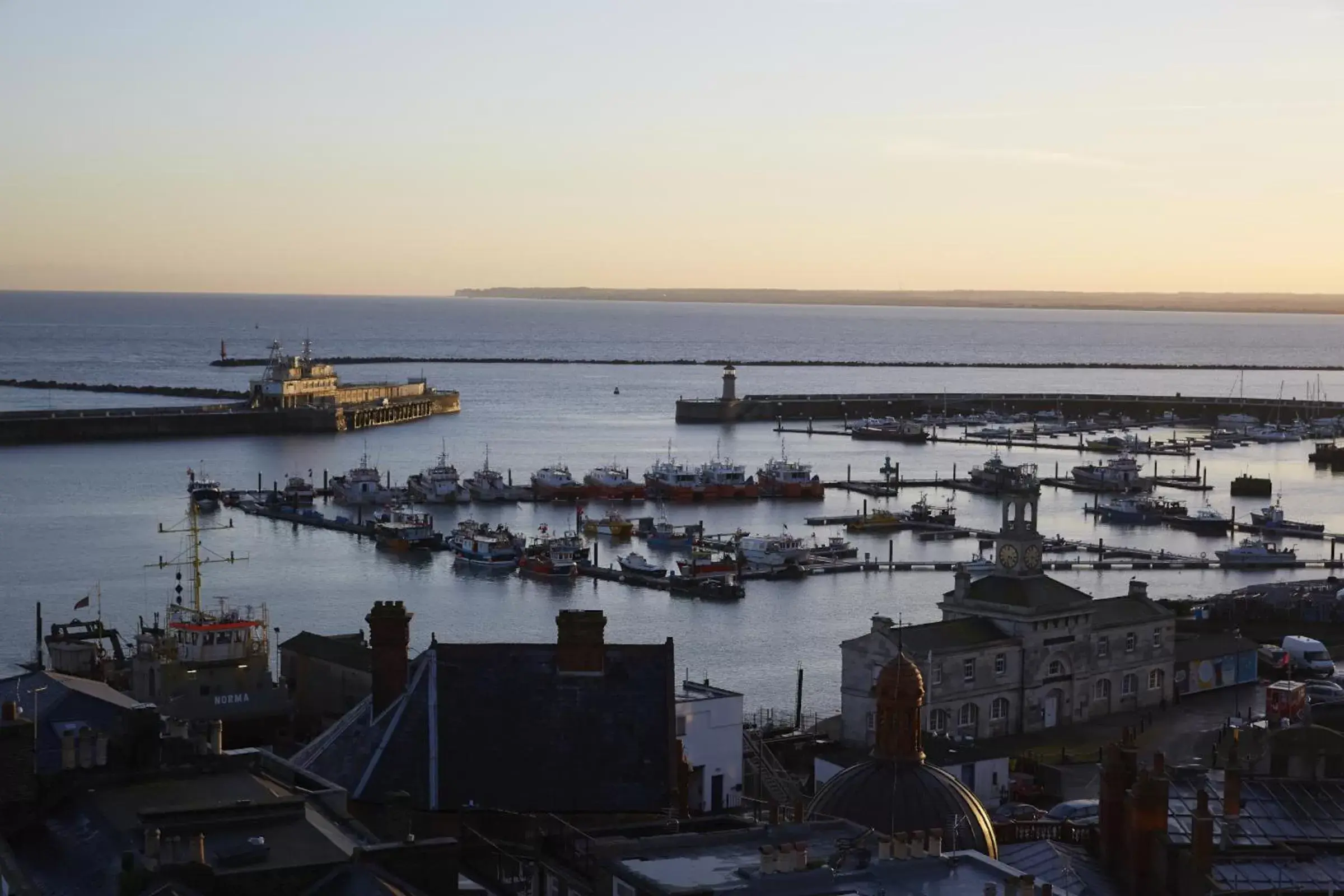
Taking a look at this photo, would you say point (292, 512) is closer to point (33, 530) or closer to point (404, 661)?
point (33, 530)

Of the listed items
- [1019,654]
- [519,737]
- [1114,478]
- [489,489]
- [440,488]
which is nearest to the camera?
[519,737]

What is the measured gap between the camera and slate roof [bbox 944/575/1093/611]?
4041 cm

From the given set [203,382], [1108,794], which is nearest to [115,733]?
[1108,794]

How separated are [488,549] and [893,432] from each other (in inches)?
2679

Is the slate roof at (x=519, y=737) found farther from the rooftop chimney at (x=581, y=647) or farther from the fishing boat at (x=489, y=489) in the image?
the fishing boat at (x=489, y=489)

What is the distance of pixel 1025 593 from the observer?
40562 millimetres

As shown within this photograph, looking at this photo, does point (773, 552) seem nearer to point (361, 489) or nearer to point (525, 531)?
point (525, 531)

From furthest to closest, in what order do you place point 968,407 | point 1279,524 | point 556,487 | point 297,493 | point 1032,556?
1. point 968,407
2. point 556,487
3. point 297,493
4. point 1279,524
5. point 1032,556

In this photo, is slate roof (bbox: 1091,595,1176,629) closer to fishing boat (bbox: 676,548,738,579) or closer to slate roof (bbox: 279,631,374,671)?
slate roof (bbox: 279,631,374,671)

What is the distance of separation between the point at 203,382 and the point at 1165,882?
586ft

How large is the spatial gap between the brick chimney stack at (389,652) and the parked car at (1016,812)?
9130 millimetres

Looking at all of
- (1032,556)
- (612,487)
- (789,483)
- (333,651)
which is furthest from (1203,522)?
(333,651)

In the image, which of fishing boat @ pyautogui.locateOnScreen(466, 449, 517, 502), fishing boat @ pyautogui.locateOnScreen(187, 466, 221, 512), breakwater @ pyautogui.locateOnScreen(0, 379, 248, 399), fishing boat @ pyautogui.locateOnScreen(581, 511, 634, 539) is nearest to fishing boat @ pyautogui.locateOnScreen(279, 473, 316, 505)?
fishing boat @ pyautogui.locateOnScreen(187, 466, 221, 512)

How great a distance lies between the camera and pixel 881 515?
87.6m
